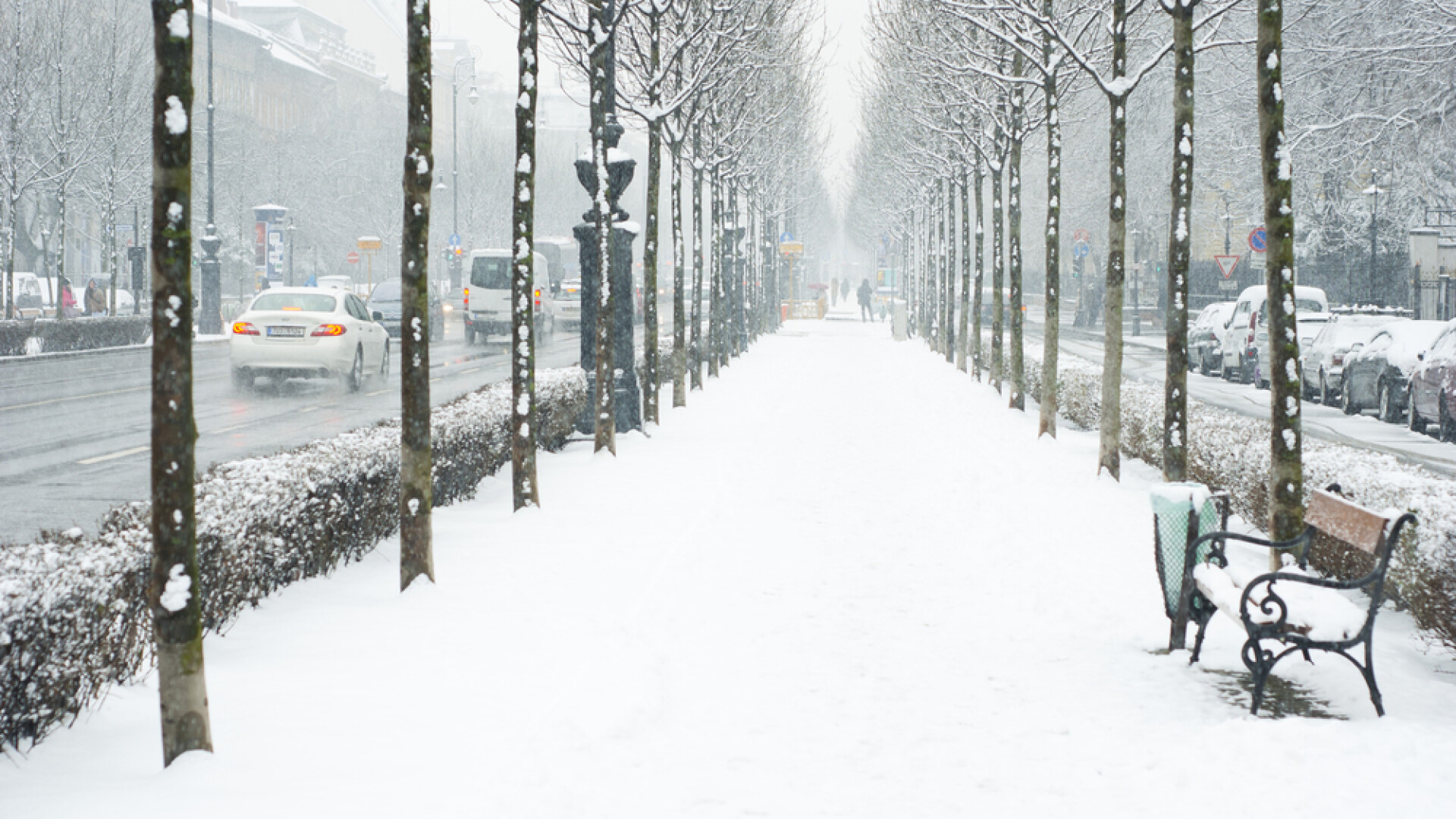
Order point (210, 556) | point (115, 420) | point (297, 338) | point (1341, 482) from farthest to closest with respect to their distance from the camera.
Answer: point (297, 338), point (115, 420), point (1341, 482), point (210, 556)

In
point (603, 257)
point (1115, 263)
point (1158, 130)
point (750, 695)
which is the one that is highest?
point (1158, 130)

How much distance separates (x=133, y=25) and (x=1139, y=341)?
4082 centimetres

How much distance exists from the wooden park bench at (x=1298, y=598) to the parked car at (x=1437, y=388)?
11860 millimetres

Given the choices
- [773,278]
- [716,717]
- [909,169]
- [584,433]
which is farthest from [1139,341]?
[716,717]

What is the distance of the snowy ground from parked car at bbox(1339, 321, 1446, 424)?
37.5 feet

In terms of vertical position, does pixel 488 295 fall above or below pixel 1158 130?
below

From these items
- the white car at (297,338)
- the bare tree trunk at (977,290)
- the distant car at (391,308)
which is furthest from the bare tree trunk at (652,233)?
the distant car at (391,308)

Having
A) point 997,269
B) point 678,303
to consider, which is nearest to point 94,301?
point 678,303

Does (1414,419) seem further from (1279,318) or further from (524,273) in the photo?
(524,273)

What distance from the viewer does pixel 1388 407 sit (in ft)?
68.2

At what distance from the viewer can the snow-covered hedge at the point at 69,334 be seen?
95.3ft

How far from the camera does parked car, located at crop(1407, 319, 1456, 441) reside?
58.1 ft

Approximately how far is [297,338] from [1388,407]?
16378 mm

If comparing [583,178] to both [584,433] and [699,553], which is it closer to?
[584,433]
